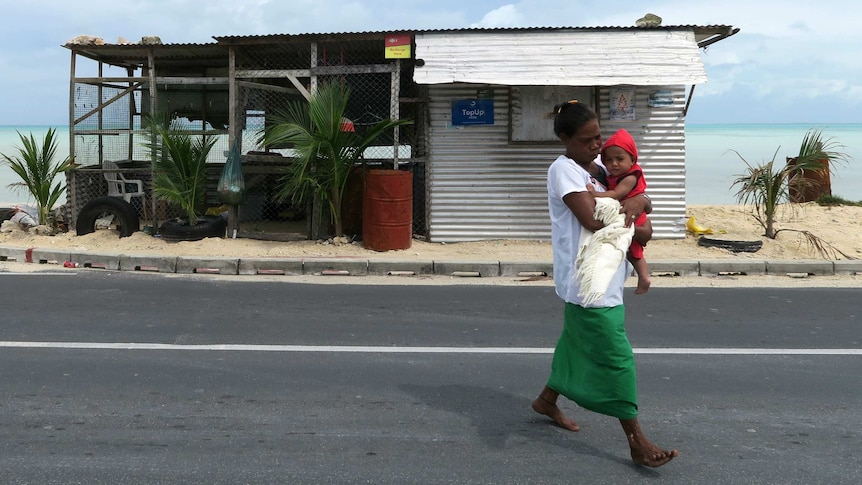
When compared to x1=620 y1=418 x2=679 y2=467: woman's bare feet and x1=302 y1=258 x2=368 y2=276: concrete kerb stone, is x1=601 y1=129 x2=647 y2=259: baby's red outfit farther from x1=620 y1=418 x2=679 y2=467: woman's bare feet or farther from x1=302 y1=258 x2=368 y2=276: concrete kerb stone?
x1=302 y1=258 x2=368 y2=276: concrete kerb stone

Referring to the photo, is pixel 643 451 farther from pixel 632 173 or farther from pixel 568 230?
pixel 632 173

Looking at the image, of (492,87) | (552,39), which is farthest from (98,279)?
(552,39)

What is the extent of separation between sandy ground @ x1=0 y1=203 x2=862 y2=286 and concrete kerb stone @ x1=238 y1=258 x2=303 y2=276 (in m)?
0.54

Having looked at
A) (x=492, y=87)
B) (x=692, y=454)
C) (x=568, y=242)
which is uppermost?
(x=492, y=87)

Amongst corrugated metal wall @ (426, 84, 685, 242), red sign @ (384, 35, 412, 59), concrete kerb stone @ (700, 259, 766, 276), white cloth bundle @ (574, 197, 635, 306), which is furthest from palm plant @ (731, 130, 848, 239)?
white cloth bundle @ (574, 197, 635, 306)

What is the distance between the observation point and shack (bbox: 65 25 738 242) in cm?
1096

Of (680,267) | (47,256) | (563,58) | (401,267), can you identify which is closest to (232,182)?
(47,256)

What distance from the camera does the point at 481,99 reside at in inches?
456

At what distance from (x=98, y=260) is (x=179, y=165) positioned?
183 cm

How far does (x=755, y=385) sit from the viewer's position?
515 cm

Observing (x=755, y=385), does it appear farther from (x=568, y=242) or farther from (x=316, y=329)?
(x=316, y=329)

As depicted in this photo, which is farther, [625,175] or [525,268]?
→ [525,268]

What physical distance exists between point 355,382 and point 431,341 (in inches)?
50.2

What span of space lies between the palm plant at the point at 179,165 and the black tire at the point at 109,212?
0.71 m
